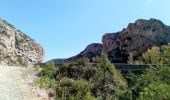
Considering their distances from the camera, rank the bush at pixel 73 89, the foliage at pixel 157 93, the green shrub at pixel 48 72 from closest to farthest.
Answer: the foliage at pixel 157 93 → the bush at pixel 73 89 → the green shrub at pixel 48 72

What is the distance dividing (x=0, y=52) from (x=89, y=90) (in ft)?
215

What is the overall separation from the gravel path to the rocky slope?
68.3m

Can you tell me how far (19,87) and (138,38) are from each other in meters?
83.4

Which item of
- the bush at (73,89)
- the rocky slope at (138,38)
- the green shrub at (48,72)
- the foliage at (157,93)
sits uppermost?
the rocky slope at (138,38)

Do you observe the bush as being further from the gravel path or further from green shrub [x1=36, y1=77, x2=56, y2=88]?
the gravel path

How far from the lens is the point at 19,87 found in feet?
69.2

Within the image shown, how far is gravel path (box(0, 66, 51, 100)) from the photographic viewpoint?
61.4 ft

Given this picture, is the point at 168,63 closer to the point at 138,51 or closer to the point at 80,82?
the point at 80,82

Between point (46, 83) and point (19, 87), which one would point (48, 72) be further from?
A: point (19, 87)

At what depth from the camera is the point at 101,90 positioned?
71.1 ft

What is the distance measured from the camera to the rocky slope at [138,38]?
321 ft

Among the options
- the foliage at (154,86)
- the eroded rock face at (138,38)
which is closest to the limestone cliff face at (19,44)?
the eroded rock face at (138,38)

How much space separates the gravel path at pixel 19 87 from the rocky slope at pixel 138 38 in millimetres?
68309

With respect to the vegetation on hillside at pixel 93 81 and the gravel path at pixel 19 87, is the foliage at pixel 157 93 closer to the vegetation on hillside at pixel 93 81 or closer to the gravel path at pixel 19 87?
the vegetation on hillside at pixel 93 81
